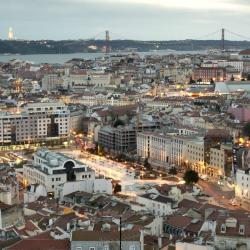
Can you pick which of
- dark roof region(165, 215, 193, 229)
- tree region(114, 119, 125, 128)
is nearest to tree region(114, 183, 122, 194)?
dark roof region(165, 215, 193, 229)

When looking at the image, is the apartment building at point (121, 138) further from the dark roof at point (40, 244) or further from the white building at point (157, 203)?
the dark roof at point (40, 244)

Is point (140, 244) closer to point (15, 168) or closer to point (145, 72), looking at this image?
point (15, 168)

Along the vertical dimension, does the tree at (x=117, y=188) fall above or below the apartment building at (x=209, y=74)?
below

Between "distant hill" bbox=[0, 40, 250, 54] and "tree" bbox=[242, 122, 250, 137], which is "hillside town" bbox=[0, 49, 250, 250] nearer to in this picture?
"tree" bbox=[242, 122, 250, 137]

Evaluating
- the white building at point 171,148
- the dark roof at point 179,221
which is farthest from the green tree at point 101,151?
the dark roof at point 179,221

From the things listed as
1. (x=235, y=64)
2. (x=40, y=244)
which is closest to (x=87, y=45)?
(x=235, y=64)
